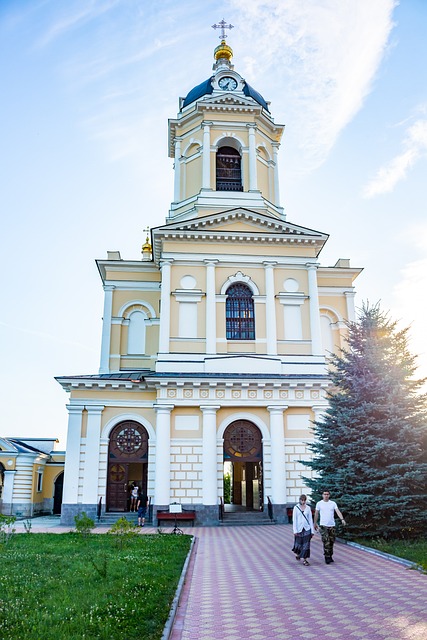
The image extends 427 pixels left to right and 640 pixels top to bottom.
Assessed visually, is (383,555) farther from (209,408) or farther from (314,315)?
(314,315)

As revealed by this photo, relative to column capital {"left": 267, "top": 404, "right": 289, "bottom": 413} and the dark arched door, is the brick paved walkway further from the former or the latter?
the dark arched door

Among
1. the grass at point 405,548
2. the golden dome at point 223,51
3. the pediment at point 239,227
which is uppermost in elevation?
the golden dome at point 223,51

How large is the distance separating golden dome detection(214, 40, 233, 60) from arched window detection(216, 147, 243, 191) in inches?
272

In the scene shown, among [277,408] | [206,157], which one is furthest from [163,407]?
[206,157]

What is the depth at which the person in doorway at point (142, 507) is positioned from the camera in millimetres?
20328

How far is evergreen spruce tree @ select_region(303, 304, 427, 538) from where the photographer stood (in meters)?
14.1

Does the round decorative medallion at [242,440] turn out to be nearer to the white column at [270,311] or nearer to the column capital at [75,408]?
the white column at [270,311]

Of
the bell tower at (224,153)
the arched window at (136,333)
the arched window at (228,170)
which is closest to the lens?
the arched window at (136,333)

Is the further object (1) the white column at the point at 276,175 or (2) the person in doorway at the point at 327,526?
(1) the white column at the point at 276,175

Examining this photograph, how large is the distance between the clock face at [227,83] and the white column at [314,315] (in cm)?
1154

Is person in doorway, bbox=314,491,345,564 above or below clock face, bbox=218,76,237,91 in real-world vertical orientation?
below

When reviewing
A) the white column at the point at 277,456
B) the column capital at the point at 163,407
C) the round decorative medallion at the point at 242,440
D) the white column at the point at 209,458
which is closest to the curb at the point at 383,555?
the white column at the point at 277,456

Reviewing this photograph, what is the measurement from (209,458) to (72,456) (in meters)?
5.50

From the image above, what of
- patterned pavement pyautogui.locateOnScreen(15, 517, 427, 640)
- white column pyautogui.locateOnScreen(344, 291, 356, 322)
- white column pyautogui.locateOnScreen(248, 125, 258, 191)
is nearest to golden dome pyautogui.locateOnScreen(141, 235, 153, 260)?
white column pyautogui.locateOnScreen(248, 125, 258, 191)
